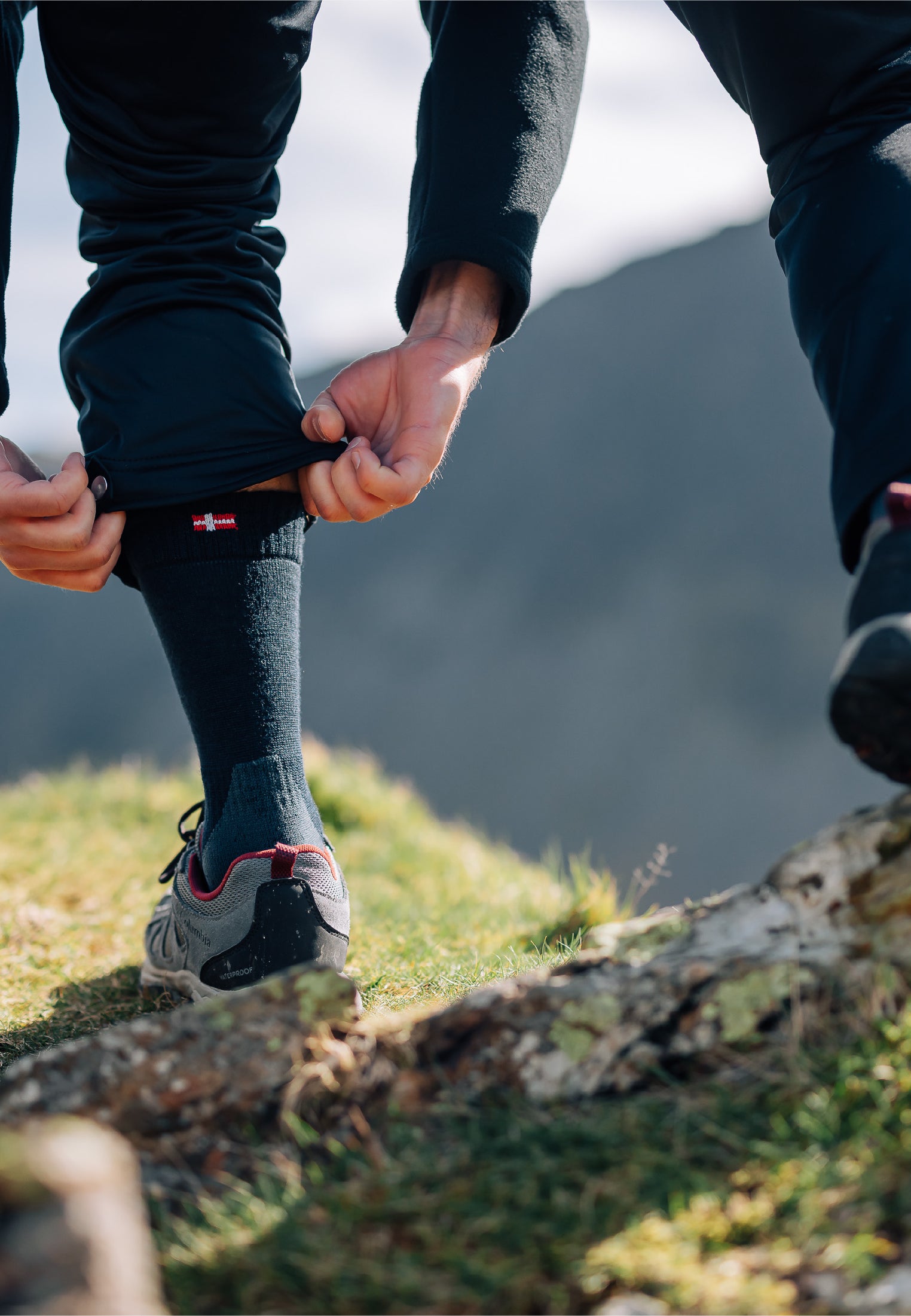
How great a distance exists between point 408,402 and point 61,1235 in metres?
1.61

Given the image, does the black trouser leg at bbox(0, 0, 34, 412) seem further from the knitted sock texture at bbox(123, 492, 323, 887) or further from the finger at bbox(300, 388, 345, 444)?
the finger at bbox(300, 388, 345, 444)

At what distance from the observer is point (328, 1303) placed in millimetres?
794

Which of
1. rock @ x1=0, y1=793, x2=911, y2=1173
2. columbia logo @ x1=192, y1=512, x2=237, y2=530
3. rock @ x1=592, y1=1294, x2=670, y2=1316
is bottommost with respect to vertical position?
rock @ x1=592, y1=1294, x2=670, y2=1316

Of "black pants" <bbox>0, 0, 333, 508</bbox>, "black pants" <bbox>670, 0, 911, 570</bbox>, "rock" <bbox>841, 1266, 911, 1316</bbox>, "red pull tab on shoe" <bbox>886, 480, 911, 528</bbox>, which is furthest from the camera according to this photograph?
"black pants" <bbox>0, 0, 333, 508</bbox>

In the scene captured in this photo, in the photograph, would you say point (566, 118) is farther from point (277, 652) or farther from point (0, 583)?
point (0, 583)

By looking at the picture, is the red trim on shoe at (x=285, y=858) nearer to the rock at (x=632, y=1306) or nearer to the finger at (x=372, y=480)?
the finger at (x=372, y=480)

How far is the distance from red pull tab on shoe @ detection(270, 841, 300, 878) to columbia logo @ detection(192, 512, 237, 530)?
2.00ft

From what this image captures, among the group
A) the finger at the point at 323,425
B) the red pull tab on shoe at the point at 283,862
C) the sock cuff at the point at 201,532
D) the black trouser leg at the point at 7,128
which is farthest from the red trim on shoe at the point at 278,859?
the black trouser leg at the point at 7,128

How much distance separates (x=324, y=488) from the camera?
1.90m

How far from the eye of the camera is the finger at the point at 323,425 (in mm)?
1859

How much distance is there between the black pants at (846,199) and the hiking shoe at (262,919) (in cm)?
106

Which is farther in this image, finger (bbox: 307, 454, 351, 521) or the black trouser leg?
finger (bbox: 307, 454, 351, 521)

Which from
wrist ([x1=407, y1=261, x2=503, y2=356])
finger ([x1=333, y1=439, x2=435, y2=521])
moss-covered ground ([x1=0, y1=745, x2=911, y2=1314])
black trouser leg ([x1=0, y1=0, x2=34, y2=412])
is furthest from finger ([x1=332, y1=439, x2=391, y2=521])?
moss-covered ground ([x1=0, y1=745, x2=911, y2=1314])

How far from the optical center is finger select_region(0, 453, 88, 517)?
165cm
